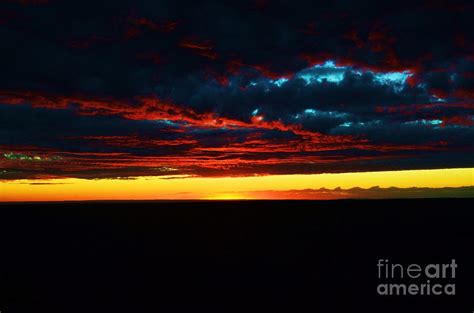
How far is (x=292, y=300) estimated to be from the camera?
11438 mm

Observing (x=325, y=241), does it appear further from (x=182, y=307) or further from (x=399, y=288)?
(x=182, y=307)

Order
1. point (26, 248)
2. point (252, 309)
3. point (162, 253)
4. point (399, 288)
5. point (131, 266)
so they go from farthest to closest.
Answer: point (26, 248)
point (162, 253)
point (131, 266)
point (399, 288)
point (252, 309)

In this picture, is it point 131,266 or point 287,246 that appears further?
point 287,246

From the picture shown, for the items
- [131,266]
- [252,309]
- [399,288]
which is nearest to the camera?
[252,309]

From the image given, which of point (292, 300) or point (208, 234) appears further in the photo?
point (208, 234)

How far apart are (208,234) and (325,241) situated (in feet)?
24.3

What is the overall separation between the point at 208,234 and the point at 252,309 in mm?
13756

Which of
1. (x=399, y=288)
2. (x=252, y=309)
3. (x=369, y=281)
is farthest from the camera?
(x=369, y=281)

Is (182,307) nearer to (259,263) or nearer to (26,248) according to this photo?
(259,263)

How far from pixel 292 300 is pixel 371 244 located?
925cm

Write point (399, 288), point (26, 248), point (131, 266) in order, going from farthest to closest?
point (26, 248)
point (131, 266)
point (399, 288)

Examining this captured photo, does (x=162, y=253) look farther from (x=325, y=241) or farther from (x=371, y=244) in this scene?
(x=371, y=244)

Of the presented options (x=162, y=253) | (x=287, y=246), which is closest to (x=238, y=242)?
(x=287, y=246)

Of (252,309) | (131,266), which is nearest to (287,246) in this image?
(131,266)
